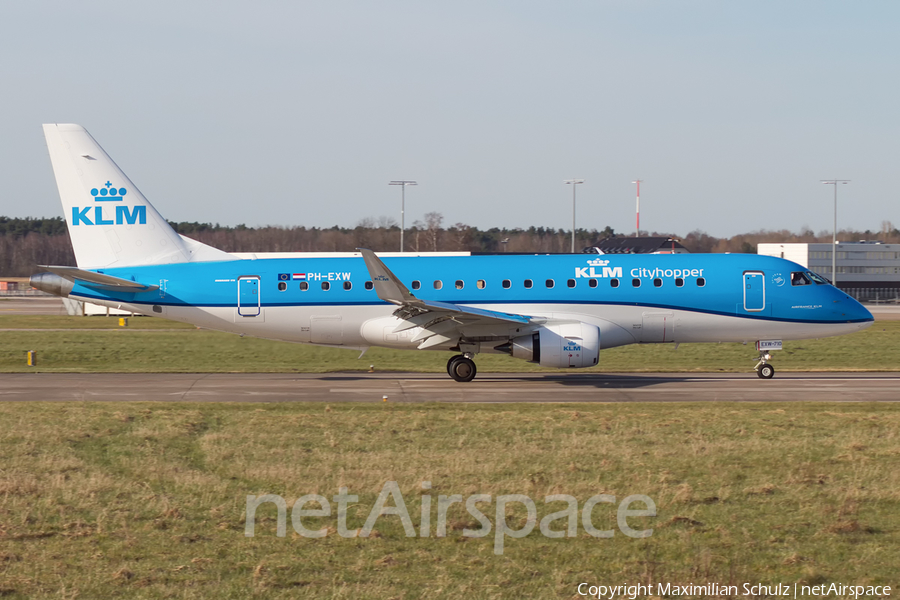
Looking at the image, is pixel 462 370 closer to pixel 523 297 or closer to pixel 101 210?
pixel 523 297

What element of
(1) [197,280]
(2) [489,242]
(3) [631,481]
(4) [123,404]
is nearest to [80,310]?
(1) [197,280]

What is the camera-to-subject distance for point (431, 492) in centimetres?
1357

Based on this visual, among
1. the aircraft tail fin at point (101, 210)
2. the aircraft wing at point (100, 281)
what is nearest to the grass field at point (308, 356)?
the aircraft wing at point (100, 281)

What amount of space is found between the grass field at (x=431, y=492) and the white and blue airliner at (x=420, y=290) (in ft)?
24.3

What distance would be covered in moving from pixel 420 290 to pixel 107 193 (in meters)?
11.5

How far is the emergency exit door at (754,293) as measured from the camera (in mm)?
29453

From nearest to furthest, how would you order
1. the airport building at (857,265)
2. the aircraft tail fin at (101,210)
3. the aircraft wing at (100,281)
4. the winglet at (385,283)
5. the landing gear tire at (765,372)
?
the winglet at (385,283) < the aircraft wing at (100,281) < the aircraft tail fin at (101,210) < the landing gear tire at (765,372) < the airport building at (857,265)

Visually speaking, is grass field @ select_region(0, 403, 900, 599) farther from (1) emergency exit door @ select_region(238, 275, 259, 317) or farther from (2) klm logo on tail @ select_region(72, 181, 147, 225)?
(2) klm logo on tail @ select_region(72, 181, 147, 225)

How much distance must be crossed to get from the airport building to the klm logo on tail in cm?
9214

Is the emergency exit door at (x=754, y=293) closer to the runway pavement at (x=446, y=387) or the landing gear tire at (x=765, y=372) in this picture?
the landing gear tire at (x=765, y=372)

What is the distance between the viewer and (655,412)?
22078mm

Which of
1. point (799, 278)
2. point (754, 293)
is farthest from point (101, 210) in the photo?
point (799, 278)

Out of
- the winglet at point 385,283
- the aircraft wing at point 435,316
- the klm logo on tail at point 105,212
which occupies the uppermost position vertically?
the klm logo on tail at point 105,212

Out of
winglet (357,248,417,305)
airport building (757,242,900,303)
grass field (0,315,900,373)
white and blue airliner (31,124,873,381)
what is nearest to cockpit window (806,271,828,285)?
white and blue airliner (31,124,873,381)
